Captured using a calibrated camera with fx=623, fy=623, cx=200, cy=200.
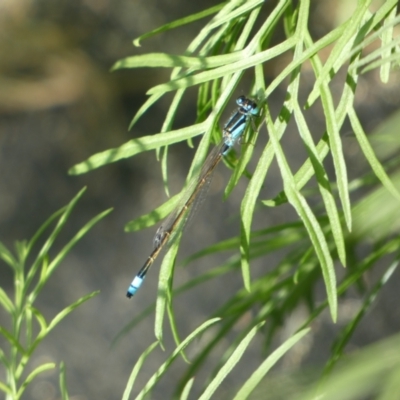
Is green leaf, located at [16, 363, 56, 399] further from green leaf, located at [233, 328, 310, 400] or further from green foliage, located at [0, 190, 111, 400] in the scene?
green leaf, located at [233, 328, 310, 400]

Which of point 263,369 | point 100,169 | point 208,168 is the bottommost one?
point 263,369

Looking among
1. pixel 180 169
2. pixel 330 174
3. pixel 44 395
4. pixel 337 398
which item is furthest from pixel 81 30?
pixel 337 398

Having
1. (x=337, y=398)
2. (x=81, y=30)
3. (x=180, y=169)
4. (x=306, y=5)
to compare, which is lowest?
(x=337, y=398)

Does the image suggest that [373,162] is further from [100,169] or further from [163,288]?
[100,169]

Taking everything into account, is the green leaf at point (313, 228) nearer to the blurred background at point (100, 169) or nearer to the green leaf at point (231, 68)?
the green leaf at point (231, 68)

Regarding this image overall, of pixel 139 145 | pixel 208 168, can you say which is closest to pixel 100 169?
pixel 208 168

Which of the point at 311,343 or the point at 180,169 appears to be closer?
the point at 311,343

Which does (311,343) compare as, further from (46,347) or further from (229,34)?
(229,34)
